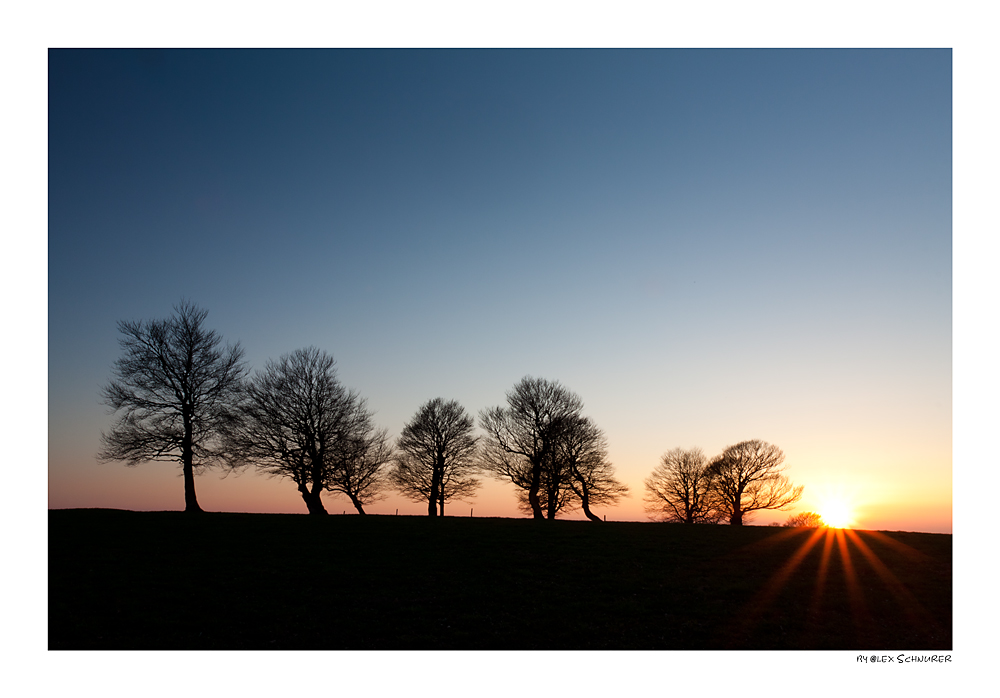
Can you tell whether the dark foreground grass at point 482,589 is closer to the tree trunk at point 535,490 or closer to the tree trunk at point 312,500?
the tree trunk at point 312,500

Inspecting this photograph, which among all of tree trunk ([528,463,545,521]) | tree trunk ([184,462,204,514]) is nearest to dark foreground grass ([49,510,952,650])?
tree trunk ([184,462,204,514])

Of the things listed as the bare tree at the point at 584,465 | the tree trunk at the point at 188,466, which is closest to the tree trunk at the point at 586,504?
the bare tree at the point at 584,465

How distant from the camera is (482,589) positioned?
66.5ft

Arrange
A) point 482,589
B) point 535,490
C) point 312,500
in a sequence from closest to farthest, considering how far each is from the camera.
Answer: point 482,589 < point 312,500 < point 535,490

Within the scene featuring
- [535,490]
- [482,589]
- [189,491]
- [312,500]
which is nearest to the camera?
[482,589]

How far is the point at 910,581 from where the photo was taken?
21516 mm

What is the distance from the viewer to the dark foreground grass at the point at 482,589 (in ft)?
52.7

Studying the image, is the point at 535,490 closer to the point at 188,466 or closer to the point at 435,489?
the point at 435,489

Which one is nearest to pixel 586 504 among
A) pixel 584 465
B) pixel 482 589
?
pixel 584 465

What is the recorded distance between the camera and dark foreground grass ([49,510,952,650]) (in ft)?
52.7

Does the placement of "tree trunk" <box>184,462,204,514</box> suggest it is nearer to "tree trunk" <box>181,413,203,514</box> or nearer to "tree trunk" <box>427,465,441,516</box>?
"tree trunk" <box>181,413,203,514</box>

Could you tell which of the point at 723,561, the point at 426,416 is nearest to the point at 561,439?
the point at 426,416

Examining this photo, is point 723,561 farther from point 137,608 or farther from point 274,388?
point 274,388

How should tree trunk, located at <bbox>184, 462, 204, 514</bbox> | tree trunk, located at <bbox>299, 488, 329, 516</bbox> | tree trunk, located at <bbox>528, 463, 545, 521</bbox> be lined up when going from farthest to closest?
tree trunk, located at <bbox>528, 463, 545, 521</bbox> → tree trunk, located at <bbox>299, 488, 329, 516</bbox> → tree trunk, located at <bbox>184, 462, 204, 514</bbox>
